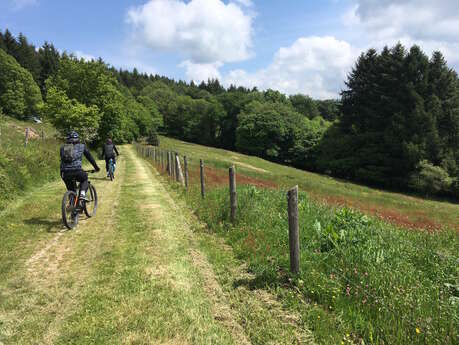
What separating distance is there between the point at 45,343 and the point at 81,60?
122 feet

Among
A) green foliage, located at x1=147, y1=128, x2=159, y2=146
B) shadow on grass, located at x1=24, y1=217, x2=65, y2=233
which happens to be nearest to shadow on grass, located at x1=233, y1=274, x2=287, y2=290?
shadow on grass, located at x1=24, y1=217, x2=65, y2=233

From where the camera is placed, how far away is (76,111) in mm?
28609

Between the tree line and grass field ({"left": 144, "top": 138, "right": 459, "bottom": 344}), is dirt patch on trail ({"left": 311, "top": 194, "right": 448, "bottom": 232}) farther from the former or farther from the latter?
the tree line

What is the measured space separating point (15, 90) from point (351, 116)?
72.3 meters

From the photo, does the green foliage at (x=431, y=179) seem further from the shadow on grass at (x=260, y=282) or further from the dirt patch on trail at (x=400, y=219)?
the shadow on grass at (x=260, y=282)

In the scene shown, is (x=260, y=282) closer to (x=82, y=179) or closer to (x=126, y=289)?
(x=126, y=289)

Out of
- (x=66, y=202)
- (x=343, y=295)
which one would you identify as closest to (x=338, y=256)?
(x=343, y=295)

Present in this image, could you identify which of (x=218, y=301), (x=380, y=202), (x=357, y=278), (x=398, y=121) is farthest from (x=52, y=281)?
(x=398, y=121)

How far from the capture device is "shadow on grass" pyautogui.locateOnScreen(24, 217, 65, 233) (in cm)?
800

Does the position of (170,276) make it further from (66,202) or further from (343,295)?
(66,202)

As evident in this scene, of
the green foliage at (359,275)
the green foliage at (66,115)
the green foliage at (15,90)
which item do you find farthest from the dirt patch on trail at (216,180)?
the green foliage at (15,90)

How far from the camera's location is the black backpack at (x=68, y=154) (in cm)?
802

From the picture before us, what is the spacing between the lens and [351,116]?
199 ft

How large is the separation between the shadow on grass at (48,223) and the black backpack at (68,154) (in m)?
1.87
